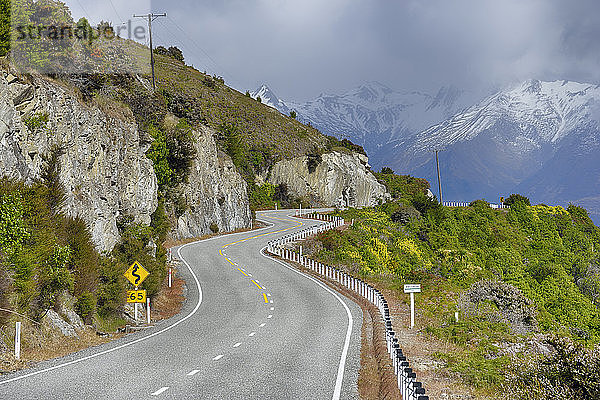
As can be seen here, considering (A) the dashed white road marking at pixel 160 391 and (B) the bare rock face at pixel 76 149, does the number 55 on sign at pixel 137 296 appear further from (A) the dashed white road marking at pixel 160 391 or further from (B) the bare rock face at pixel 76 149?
(A) the dashed white road marking at pixel 160 391

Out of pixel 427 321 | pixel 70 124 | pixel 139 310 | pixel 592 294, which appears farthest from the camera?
pixel 592 294

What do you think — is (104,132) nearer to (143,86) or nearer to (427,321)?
(427,321)

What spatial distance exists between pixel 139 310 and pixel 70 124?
850cm

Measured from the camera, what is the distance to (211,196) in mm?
49719

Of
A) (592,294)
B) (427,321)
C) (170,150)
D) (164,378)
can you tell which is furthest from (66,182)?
(592,294)

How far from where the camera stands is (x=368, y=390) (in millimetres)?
9773

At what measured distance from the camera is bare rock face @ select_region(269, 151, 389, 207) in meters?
84.4

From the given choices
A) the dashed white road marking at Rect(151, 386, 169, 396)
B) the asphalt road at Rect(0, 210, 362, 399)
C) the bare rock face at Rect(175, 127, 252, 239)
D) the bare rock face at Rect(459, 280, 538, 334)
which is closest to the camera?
the dashed white road marking at Rect(151, 386, 169, 396)

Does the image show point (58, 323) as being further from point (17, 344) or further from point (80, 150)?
point (80, 150)

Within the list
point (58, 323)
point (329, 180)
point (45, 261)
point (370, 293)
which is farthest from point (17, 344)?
point (329, 180)

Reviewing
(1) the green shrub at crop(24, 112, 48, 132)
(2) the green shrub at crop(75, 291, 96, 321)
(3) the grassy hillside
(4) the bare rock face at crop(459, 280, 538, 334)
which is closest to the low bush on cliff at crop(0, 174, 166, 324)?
(2) the green shrub at crop(75, 291, 96, 321)

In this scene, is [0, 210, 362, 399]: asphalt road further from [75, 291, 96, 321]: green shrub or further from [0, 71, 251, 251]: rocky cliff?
[0, 71, 251, 251]: rocky cliff

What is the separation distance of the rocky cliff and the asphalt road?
6008mm

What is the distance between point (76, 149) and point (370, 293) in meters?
14.4
